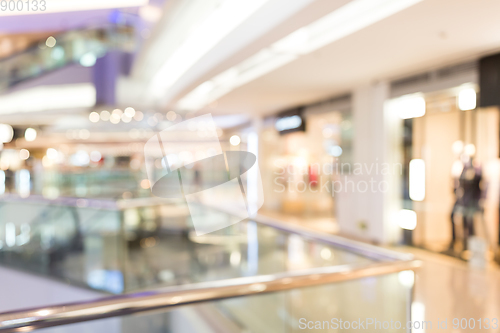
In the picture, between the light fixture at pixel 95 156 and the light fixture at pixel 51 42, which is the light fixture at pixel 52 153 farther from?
the light fixture at pixel 51 42

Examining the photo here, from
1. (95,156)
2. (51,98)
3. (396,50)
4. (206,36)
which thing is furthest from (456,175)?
(95,156)

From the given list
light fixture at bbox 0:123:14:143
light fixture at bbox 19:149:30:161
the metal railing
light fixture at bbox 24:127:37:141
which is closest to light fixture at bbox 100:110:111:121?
light fixture at bbox 24:127:37:141

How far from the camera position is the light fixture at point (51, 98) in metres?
12.2

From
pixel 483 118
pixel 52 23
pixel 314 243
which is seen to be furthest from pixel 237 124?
pixel 314 243

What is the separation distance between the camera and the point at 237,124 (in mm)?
17062

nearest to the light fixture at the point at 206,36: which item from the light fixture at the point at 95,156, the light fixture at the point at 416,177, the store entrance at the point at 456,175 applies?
the store entrance at the point at 456,175

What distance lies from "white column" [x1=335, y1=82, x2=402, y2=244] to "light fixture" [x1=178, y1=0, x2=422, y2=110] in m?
2.38

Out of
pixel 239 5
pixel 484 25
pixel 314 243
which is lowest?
pixel 314 243

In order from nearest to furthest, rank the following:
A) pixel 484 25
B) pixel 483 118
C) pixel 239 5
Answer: pixel 484 25 < pixel 239 5 < pixel 483 118

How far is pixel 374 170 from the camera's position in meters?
7.53

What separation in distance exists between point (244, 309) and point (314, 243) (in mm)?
785

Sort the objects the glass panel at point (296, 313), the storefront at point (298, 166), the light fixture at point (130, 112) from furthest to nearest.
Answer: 1. the light fixture at point (130, 112)
2. the storefront at point (298, 166)
3. the glass panel at point (296, 313)

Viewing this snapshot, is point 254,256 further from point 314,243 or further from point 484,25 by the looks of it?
point 484,25

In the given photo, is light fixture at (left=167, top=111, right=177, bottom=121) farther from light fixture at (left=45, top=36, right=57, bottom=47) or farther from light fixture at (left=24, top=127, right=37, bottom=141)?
light fixture at (left=24, top=127, right=37, bottom=141)
